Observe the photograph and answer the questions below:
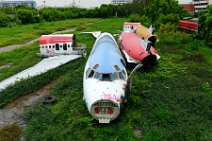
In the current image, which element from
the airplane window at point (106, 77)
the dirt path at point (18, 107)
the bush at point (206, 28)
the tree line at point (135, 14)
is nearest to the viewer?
the airplane window at point (106, 77)

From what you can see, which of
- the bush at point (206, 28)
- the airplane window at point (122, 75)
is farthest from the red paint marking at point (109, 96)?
the bush at point (206, 28)

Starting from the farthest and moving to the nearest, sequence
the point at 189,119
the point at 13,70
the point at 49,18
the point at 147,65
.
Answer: the point at 49,18
the point at 13,70
the point at 147,65
the point at 189,119

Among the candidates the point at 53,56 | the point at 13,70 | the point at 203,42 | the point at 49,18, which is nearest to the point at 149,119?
the point at 13,70

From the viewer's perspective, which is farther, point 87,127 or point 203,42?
point 203,42

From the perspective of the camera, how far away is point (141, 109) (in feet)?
68.9

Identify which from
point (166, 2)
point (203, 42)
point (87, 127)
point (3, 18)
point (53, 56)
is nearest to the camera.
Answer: point (87, 127)

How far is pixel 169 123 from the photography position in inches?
749

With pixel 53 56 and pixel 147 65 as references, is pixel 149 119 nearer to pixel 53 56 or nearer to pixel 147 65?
pixel 147 65

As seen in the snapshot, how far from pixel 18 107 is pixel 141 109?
9042mm

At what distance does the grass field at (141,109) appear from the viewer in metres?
17.6

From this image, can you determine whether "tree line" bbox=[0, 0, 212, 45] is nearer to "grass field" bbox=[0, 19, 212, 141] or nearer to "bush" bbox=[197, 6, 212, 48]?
"bush" bbox=[197, 6, 212, 48]

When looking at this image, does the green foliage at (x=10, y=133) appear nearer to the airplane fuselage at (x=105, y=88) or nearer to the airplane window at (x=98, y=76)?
the airplane fuselage at (x=105, y=88)

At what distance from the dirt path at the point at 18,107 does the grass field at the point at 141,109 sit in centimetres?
56

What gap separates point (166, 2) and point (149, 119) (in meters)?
50.8
